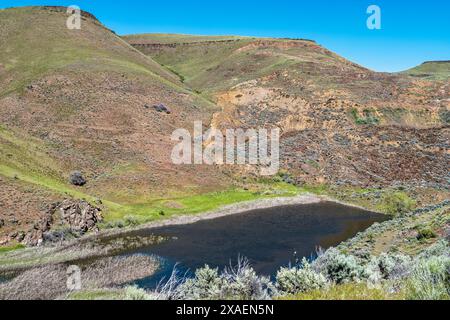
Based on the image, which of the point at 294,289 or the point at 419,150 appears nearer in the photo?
the point at 294,289

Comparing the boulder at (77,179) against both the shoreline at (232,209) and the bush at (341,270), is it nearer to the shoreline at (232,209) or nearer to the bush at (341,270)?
the shoreline at (232,209)

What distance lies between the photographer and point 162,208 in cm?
5756

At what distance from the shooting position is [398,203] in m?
62.8

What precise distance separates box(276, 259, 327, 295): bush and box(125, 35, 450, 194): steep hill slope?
56420 mm

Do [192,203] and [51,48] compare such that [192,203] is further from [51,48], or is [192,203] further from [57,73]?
[51,48]

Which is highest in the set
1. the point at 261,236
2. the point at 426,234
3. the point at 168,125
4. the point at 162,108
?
the point at 162,108

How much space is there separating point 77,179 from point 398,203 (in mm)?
43366

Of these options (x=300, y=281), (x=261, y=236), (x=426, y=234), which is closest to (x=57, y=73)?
(x=261, y=236)

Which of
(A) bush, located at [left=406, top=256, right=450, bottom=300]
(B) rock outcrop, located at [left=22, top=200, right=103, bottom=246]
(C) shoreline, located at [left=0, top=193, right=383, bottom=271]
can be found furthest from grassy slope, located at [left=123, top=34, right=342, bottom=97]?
(A) bush, located at [left=406, top=256, right=450, bottom=300]

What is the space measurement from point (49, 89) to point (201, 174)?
35948mm

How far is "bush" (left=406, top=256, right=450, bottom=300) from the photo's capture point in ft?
37.0

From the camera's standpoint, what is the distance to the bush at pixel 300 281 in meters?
17.4
